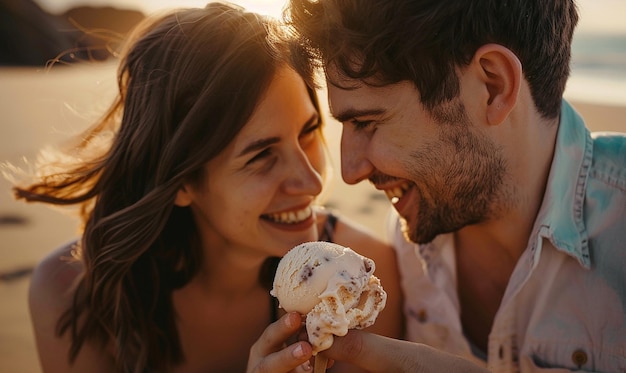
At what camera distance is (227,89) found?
3.30 m

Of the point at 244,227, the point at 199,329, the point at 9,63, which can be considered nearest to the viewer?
the point at 244,227

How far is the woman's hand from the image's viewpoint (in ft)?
7.75

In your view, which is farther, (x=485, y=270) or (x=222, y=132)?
(x=485, y=270)

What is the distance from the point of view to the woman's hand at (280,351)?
2.36m

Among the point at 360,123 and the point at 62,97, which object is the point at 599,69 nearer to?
the point at 62,97

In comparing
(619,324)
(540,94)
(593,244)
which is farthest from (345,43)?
(619,324)

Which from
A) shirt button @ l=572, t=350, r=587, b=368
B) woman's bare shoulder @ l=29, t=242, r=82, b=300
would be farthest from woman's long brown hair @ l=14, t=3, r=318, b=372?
shirt button @ l=572, t=350, r=587, b=368

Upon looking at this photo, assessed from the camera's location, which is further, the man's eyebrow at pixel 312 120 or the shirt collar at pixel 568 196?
the man's eyebrow at pixel 312 120

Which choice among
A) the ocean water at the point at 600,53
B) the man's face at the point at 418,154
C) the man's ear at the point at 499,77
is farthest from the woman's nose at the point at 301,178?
the ocean water at the point at 600,53

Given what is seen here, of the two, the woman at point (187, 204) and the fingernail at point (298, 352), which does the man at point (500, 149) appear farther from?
the fingernail at point (298, 352)

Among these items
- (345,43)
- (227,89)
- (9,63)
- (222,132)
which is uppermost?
(345,43)

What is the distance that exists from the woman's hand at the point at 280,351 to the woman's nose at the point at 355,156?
0.90m

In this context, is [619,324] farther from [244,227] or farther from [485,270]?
[244,227]

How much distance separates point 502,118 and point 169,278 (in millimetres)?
2103
